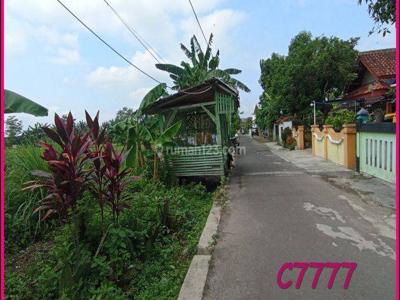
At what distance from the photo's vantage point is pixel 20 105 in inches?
144

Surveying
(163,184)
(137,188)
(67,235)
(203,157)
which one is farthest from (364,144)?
(67,235)

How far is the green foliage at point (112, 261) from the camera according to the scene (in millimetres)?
3311

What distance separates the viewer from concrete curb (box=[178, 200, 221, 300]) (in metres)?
3.13

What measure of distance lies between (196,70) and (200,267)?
1222cm

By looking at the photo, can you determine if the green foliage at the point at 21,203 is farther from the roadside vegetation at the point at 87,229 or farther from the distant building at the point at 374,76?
the distant building at the point at 374,76

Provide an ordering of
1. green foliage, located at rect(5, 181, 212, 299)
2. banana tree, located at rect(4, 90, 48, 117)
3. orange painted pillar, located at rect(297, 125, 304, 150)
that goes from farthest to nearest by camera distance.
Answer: orange painted pillar, located at rect(297, 125, 304, 150)
banana tree, located at rect(4, 90, 48, 117)
green foliage, located at rect(5, 181, 212, 299)

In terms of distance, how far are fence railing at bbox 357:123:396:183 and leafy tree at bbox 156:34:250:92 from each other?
703 cm

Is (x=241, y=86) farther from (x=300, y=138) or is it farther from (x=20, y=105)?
(x=20, y=105)

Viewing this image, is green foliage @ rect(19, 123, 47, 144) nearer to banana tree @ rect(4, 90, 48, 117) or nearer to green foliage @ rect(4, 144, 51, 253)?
green foliage @ rect(4, 144, 51, 253)

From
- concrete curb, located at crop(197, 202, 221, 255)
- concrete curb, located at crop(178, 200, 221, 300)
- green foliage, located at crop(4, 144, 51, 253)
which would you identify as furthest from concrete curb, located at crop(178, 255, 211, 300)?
green foliage, located at crop(4, 144, 51, 253)

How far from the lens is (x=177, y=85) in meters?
15.4

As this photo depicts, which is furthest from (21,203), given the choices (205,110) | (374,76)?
(374,76)

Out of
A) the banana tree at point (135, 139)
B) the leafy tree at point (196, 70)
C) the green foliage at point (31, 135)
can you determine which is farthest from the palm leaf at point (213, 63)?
the green foliage at point (31, 135)

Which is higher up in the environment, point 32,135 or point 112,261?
point 32,135
